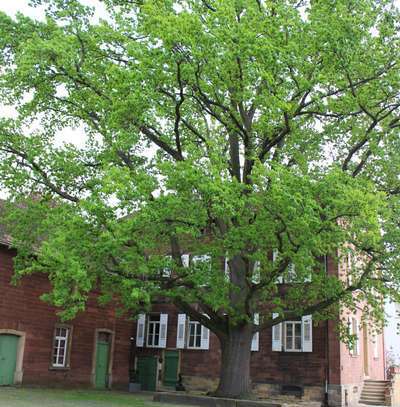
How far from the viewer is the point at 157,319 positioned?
94.5 feet

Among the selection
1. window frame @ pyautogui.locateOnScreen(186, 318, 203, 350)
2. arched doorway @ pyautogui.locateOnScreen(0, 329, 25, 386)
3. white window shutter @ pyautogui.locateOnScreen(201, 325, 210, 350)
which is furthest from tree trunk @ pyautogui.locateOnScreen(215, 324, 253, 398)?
window frame @ pyautogui.locateOnScreen(186, 318, 203, 350)

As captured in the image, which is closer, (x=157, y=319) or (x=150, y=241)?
(x=150, y=241)

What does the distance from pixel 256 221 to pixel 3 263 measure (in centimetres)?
1061

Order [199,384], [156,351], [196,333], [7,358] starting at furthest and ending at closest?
[156,351] < [196,333] < [199,384] < [7,358]

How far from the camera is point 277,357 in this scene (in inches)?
948

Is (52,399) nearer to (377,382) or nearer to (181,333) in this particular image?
(181,333)

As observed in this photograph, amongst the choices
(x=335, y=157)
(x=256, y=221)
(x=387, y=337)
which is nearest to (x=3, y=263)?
(x=256, y=221)

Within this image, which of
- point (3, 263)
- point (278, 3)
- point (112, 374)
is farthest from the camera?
point (112, 374)

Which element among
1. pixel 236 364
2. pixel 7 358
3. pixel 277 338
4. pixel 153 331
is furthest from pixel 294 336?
pixel 7 358

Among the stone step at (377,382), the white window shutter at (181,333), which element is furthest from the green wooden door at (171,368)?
the stone step at (377,382)

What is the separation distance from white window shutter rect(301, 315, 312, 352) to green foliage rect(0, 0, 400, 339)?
5.11 m

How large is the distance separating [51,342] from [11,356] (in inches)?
80.8

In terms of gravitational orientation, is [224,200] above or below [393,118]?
below

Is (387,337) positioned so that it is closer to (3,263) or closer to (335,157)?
(335,157)
